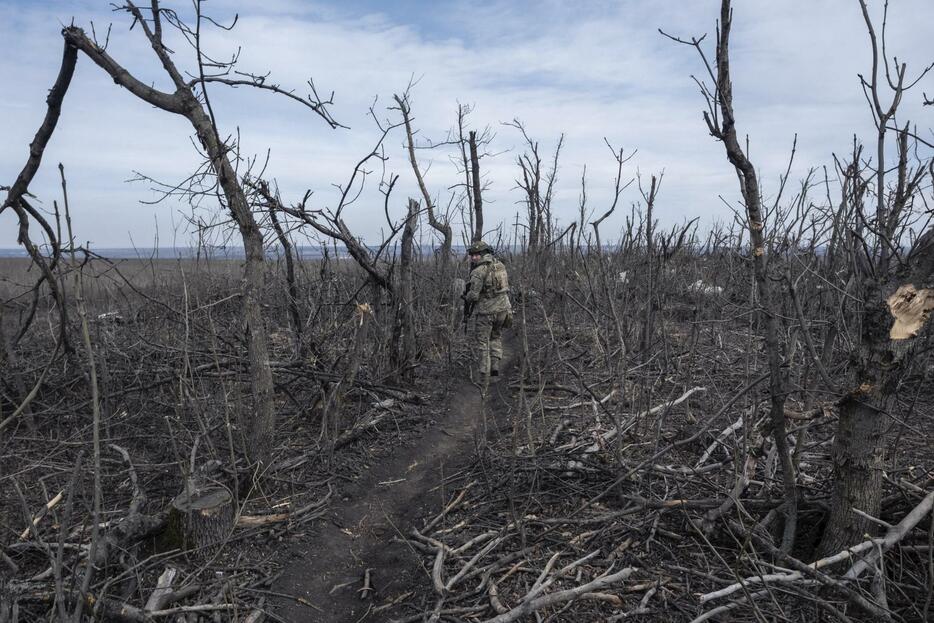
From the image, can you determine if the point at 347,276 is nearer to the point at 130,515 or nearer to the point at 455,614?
the point at 130,515

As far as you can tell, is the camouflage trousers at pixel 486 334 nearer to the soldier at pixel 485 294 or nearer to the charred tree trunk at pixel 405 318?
the soldier at pixel 485 294

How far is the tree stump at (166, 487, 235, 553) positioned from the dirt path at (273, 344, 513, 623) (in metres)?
0.47

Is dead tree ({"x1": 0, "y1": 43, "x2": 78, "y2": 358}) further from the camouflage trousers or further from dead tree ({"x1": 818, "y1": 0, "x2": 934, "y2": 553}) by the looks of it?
dead tree ({"x1": 818, "y1": 0, "x2": 934, "y2": 553})

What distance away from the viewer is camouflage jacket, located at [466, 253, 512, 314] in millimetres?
7402

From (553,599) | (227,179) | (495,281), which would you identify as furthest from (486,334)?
(553,599)

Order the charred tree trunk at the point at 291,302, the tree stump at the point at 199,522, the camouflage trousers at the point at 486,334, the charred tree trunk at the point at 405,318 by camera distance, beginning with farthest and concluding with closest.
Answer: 1. the camouflage trousers at the point at 486,334
2. the charred tree trunk at the point at 405,318
3. the charred tree trunk at the point at 291,302
4. the tree stump at the point at 199,522

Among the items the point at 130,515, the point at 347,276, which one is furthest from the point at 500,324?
the point at 130,515

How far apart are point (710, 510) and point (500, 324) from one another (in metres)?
4.56

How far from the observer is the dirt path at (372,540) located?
3340 mm

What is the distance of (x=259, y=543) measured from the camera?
381cm

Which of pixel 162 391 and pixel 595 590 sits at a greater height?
pixel 162 391

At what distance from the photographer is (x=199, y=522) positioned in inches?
136

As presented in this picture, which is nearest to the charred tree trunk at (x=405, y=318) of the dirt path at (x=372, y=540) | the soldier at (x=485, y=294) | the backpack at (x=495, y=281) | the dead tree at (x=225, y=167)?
the soldier at (x=485, y=294)

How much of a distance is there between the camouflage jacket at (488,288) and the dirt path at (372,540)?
200 centimetres
